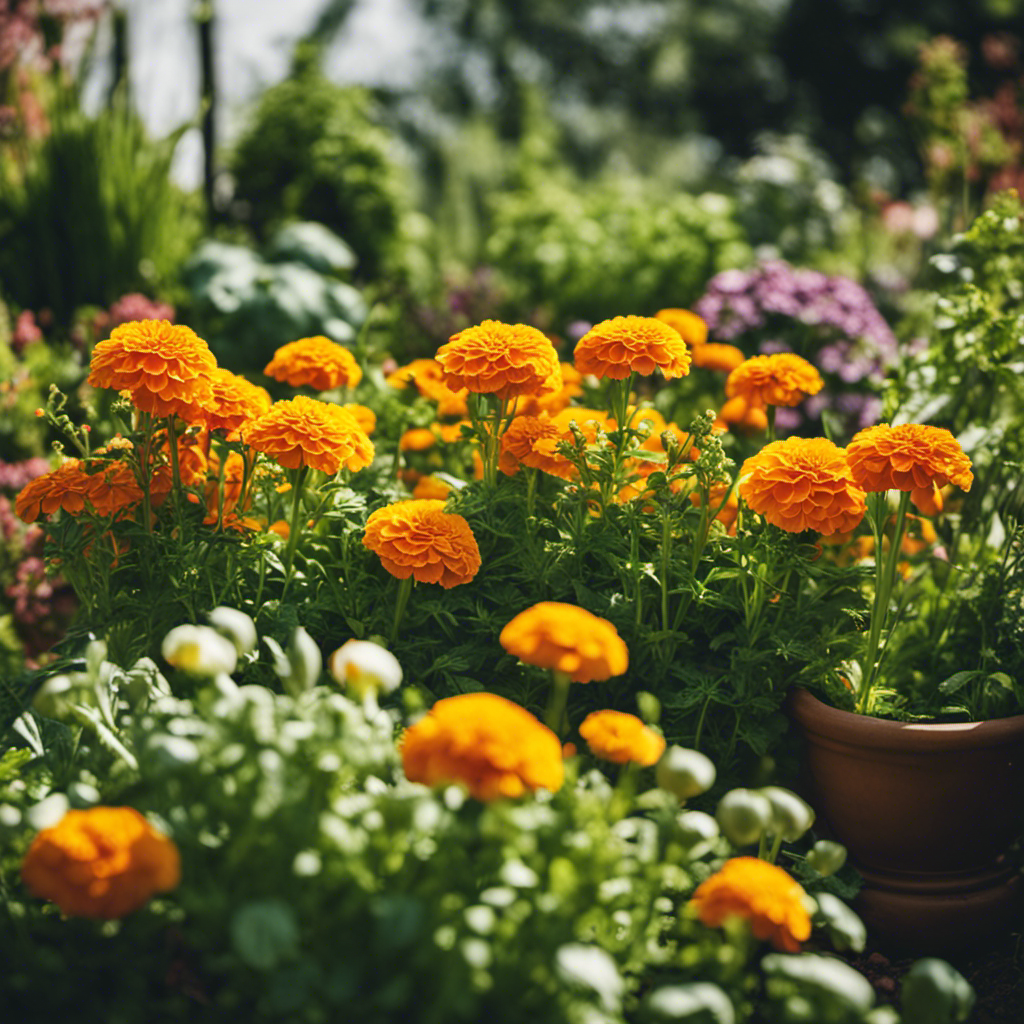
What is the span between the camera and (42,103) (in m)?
3.66

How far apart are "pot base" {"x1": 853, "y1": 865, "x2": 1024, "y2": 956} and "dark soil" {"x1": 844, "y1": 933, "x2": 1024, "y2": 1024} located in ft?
0.08

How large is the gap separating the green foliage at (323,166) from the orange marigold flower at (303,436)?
127 inches

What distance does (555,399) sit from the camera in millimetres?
1967

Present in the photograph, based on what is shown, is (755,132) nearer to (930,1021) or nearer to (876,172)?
(876,172)

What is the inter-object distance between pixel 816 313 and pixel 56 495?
243 centimetres

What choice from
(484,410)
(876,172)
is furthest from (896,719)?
(876,172)

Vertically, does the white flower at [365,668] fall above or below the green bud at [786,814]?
above

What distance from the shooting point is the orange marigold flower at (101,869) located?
3.15ft

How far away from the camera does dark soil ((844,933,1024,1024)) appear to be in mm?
1504

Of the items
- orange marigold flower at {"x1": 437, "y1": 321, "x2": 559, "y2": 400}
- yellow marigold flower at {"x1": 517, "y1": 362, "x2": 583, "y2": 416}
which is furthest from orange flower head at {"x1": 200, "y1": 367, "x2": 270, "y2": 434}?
yellow marigold flower at {"x1": 517, "y1": 362, "x2": 583, "y2": 416}

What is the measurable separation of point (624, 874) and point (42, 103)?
3829mm

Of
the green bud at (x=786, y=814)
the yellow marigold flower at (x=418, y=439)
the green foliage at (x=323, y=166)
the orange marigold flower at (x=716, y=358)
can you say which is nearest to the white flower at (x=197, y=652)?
the green bud at (x=786, y=814)

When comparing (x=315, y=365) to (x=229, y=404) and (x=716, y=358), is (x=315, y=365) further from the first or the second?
(x=716, y=358)

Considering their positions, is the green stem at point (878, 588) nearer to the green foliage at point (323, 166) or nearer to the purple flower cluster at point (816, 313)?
the purple flower cluster at point (816, 313)
